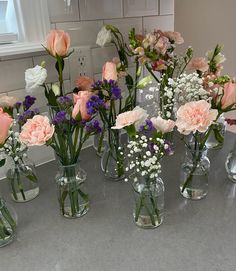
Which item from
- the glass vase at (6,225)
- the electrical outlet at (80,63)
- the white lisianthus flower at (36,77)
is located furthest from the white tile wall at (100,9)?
the glass vase at (6,225)

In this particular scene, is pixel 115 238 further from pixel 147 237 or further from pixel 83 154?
pixel 83 154

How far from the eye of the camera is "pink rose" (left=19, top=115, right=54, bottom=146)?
1.81 feet

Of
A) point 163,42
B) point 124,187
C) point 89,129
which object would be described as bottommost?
point 124,187

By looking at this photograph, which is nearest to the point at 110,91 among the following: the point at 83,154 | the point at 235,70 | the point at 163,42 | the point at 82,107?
the point at 82,107

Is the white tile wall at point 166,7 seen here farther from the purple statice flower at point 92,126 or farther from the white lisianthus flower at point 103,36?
the purple statice flower at point 92,126

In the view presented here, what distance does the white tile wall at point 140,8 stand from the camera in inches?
41.2

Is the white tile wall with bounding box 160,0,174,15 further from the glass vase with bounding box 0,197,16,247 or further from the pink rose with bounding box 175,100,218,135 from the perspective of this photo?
the glass vase with bounding box 0,197,16,247

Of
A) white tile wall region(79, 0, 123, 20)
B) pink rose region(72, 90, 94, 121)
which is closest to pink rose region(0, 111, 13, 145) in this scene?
pink rose region(72, 90, 94, 121)

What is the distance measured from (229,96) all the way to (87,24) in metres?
0.57

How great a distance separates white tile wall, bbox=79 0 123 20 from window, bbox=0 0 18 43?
21 centimetres

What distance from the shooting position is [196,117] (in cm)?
57

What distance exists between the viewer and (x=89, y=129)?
0.65 metres

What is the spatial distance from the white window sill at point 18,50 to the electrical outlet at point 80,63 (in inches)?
4.9

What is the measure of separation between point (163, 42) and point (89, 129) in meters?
0.41
